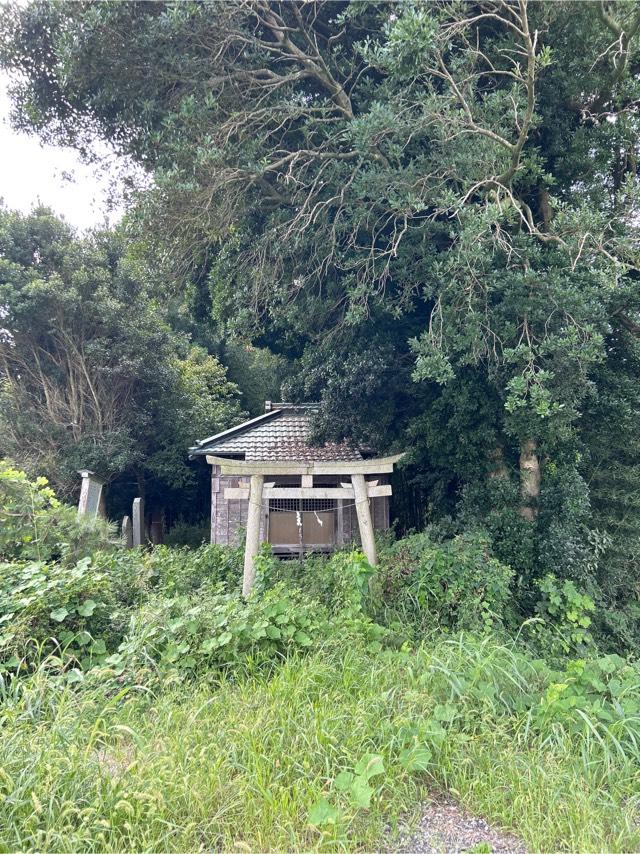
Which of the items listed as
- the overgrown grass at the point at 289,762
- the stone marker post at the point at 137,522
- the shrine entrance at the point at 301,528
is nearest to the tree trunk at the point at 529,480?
the overgrown grass at the point at 289,762

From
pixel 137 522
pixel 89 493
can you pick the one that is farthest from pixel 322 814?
pixel 137 522

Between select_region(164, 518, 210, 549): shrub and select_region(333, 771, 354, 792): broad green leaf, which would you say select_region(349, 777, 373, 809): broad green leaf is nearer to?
select_region(333, 771, 354, 792): broad green leaf

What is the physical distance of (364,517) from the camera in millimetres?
6070

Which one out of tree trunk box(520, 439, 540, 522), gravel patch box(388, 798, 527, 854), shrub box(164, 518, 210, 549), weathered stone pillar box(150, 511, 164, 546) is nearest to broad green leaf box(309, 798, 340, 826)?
gravel patch box(388, 798, 527, 854)

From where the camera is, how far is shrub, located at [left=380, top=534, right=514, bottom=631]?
515 cm

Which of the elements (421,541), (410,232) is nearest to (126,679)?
(421,541)

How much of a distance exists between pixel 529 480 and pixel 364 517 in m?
2.53

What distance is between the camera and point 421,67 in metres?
4.88

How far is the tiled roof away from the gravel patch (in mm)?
6860

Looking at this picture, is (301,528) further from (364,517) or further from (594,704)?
(594,704)

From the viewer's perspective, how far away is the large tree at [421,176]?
5.14 meters

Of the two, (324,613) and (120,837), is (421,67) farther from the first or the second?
(120,837)

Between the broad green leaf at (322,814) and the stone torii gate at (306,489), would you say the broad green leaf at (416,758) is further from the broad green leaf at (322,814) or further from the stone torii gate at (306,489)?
the stone torii gate at (306,489)

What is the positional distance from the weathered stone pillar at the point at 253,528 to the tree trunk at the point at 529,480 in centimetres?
367
